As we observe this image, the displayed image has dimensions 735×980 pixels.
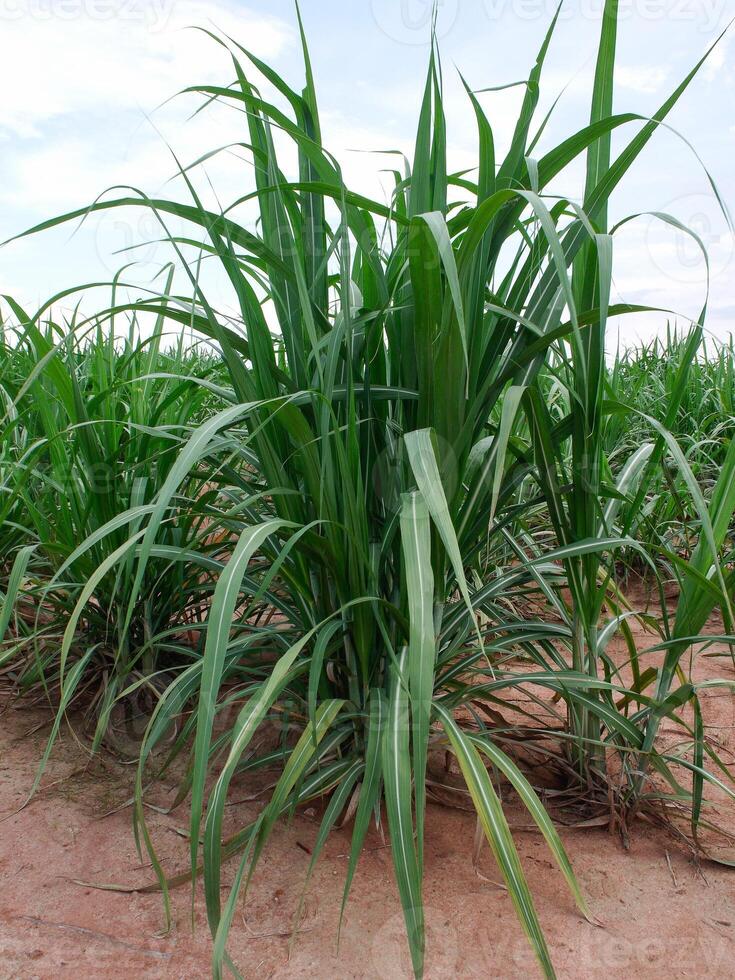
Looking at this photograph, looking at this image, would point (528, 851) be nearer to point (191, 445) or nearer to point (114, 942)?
point (114, 942)

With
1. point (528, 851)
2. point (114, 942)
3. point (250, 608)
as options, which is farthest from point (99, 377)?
point (528, 851)

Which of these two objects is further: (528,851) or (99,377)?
(99,377)

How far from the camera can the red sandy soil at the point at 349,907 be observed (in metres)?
0.82

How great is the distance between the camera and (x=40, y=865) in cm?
98

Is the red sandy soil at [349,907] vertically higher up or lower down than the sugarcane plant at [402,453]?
lower down

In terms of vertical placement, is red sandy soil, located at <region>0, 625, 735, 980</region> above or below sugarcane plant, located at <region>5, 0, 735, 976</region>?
below

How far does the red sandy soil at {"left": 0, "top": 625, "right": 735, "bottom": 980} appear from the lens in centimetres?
82

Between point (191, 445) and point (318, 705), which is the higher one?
point (191, 445)

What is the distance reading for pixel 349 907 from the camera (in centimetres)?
88

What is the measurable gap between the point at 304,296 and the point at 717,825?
0.94m

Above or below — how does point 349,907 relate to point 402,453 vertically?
below

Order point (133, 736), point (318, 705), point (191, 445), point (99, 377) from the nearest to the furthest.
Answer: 1. point (191, 445)
2. point (318, 705)
3. point (133, 736)
4. point (99, 377)

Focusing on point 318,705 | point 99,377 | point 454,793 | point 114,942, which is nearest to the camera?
point 114,942

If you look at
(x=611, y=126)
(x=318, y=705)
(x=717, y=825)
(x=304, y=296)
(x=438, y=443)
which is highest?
(x=611, y=126)
